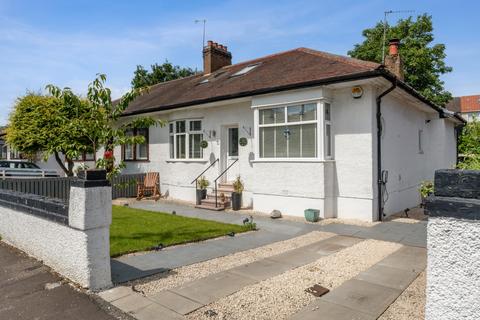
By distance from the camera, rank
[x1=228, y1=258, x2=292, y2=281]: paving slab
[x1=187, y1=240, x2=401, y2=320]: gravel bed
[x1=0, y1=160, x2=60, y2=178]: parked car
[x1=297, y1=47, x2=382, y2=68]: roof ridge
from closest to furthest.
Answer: [x1=187, y1=240, x2=401, y2=320]: gravel bed < [x1=228, y1=258, x2=292, y2=281]: paving slab < [x1=297, y1=47, x2=382, y2=68]: roof ridge < [x1=0, y1=160, x2=60, y2=178]: parked car

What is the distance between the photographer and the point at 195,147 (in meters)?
14.1

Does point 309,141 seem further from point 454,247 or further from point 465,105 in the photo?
point 465,105

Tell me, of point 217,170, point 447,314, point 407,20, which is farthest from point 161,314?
point 407,20

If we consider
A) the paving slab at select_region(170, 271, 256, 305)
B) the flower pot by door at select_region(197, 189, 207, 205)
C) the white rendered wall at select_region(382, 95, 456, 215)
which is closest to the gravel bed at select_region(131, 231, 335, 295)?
the paving slab at select_region(170, 271, 256, 305)

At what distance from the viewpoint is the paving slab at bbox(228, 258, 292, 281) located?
5.20 meters

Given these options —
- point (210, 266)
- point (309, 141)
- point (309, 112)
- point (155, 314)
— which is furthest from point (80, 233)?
point (309, 112)

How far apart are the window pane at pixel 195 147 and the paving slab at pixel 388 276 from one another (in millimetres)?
9419

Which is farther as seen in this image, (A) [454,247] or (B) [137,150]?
(B) [137,150]

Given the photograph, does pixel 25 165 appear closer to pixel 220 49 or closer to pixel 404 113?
pixel 220 49

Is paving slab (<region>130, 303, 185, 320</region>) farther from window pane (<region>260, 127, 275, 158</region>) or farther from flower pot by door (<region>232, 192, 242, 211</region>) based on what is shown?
flower pot by door (<region>232, 192, 242, 211</region>)

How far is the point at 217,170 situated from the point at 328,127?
485cm

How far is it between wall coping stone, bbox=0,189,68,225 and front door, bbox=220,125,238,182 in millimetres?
7330

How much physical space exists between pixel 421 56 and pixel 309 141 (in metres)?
22.2

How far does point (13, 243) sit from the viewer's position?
22.7ft
